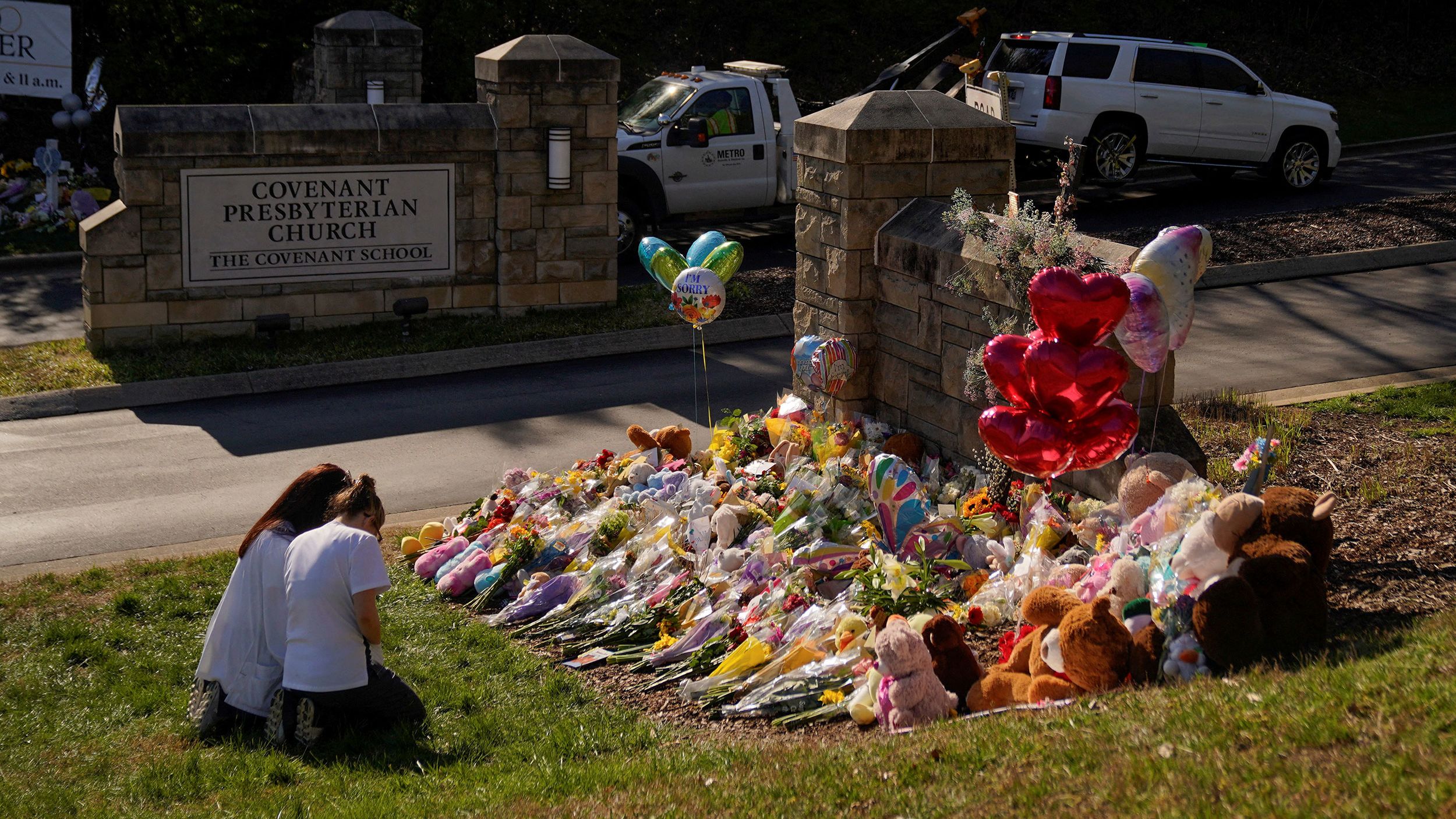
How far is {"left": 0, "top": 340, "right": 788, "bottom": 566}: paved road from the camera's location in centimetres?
921

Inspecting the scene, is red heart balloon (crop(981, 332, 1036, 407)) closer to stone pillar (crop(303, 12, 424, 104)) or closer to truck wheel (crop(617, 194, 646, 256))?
truck wheel (crop(617, 194, 646, 256))

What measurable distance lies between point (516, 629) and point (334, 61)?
1210 cm

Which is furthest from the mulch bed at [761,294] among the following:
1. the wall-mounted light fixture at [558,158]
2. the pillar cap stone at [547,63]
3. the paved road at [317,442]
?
the pillar cap stone at [547,63]

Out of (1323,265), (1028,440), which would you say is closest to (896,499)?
(1028,440)

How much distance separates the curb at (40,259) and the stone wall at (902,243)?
11.5 m

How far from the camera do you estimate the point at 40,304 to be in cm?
1457

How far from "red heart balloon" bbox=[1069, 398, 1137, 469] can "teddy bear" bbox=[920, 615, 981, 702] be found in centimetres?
93

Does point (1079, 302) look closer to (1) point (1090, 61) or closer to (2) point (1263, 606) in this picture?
(2) point (1263, 606)

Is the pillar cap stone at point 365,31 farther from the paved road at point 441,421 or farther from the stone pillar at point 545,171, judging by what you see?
the paved road at point 441,421

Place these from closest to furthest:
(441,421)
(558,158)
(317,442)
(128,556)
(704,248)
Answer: (128,556)
(704,248)
(317,442)
(441,421)
(558,158)

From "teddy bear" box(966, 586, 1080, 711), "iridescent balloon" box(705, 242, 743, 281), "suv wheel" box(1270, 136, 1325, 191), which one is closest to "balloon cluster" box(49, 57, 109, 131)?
"iridescent balloon" box(705, 242, 743, 281)

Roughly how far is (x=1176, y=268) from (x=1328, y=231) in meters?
10.3

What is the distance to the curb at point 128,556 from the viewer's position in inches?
324

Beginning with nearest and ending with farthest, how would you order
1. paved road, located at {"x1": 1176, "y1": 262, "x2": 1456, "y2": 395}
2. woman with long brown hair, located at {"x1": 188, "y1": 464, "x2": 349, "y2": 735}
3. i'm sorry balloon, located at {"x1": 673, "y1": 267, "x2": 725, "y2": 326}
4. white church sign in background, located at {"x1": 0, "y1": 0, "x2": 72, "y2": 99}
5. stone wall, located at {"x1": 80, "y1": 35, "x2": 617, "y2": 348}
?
woman with long brown hair, located at {"x1": 188, "y1": 464, "x2": 349, "y2": 735} < i'm sorry balloon, located at {"x1": 673, "y1": 267, "x2": 725, "y2": 326} < paved road, located at {"x1": 1176, "y1": 262, "x2": 1456, "y2": 395} < stone wall, located at {"x1": 80, "y1": 35, "x2": 617, "y2": 348} < white church sign in background, located at {"x1": 0, "y1": 0, "x2": 72, "y2": 99}
